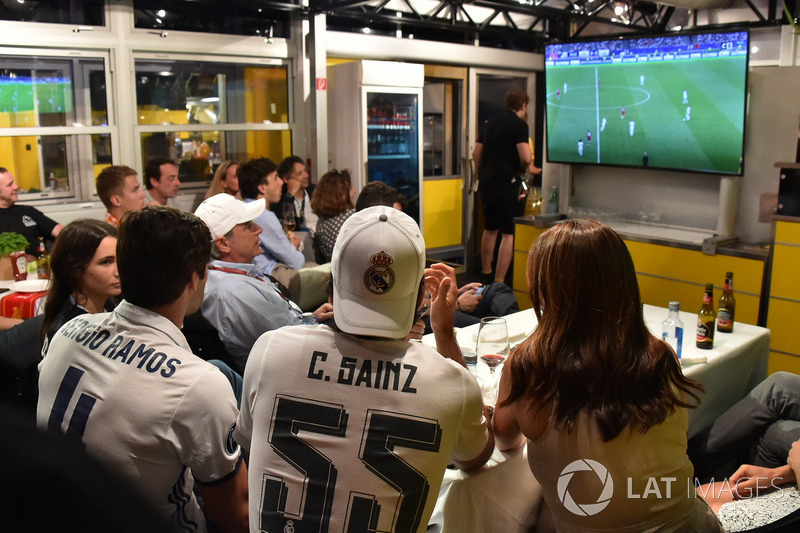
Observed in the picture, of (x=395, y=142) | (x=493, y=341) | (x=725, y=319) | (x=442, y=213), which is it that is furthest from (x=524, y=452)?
(x=442, y=213)

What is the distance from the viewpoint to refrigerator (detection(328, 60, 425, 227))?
20.2 feet

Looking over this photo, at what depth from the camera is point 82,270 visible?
7.19 ft

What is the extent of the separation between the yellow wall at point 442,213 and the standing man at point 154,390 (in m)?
5.71

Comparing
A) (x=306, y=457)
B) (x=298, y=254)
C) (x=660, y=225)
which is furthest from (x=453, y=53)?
(x=306, y=457)

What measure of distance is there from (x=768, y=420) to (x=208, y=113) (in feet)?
16.1

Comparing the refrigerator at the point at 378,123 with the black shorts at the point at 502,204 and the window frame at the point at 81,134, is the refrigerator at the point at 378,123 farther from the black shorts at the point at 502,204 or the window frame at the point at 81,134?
the window frame at the point at 81,134

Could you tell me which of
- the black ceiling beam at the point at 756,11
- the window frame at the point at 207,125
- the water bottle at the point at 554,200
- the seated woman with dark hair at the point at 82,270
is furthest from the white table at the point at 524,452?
the black ceiling beam at the point at 756,11

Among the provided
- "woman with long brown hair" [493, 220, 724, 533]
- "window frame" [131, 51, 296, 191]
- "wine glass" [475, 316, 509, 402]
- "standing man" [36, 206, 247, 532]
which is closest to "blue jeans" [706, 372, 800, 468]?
"woman with long brown hair" [493, 220, 724, 533]

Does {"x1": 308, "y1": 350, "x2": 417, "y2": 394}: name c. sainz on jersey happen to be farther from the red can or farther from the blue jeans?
the red can

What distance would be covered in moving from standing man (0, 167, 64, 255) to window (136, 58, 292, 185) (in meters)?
1.09

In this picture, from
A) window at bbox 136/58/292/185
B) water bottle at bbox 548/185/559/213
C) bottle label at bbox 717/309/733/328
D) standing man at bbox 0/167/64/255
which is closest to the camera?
bottle label at bbox 717/309/733/328

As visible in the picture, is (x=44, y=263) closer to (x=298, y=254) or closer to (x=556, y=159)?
(x=298, y=254)

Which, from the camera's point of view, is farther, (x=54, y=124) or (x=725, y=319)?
(x=54, y=124)

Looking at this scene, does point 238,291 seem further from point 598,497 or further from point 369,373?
point 598,497
